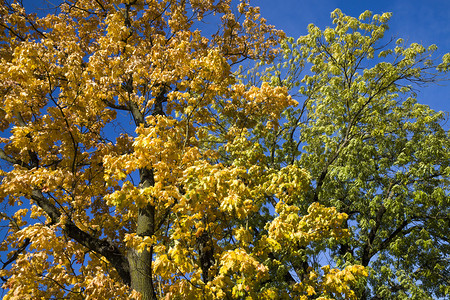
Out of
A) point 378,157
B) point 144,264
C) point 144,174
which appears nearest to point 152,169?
point 144,174

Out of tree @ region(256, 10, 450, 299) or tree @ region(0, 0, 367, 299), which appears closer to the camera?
tree @ region(0, 0, 367, 299)

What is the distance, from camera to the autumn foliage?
4.95 metres

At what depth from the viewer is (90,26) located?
31.3 feet

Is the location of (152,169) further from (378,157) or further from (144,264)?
(378,157)

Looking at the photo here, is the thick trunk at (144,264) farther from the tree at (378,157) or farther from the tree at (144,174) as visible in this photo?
the tree at (378,157)

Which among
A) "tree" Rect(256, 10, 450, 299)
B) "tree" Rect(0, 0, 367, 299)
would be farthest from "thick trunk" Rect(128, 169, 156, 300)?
"tree" Rect(256, 10, 450, 299)

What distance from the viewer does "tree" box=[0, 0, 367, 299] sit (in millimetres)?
4891

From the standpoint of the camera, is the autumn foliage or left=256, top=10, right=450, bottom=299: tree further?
left=256, top=10, right=450, bottom=299: tree

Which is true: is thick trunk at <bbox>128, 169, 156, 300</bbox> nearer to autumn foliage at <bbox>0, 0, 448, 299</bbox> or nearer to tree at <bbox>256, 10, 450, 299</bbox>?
autumn foliage at <bbox>0, 0, 448, 299</bbox>

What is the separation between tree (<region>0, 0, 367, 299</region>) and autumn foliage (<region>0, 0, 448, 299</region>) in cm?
4

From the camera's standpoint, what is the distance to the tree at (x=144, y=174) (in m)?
4.89

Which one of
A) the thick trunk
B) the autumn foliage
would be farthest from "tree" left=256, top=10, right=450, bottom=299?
the thick trunk

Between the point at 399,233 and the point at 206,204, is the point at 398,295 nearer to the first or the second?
the point at 399,233

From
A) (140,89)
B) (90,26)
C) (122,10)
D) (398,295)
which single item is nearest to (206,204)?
(140,89)
